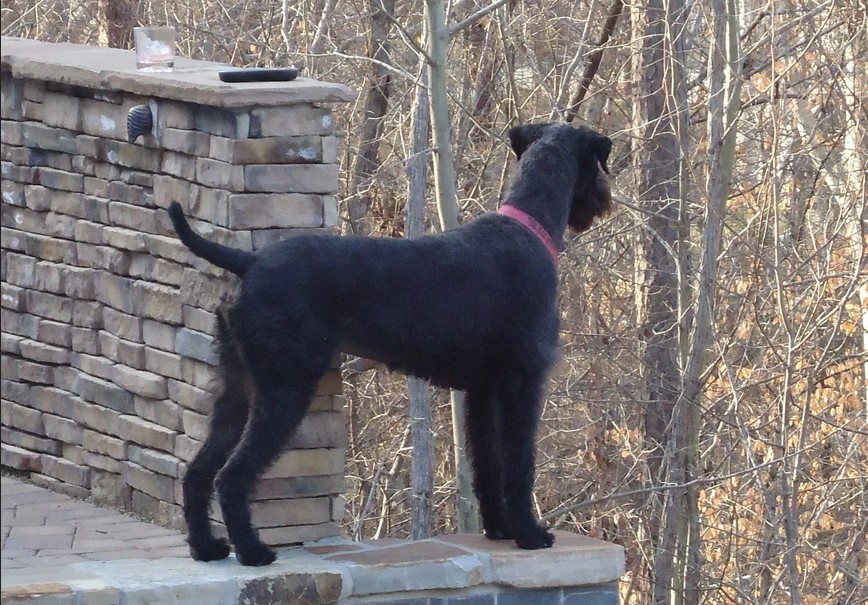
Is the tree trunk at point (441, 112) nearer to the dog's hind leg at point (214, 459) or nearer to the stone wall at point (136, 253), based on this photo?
the stone wall at point (136, 253)

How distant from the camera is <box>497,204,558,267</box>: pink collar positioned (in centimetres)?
421

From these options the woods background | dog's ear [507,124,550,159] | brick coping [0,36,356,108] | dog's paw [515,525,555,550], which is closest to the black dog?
dog's paw [515,525,555,550]

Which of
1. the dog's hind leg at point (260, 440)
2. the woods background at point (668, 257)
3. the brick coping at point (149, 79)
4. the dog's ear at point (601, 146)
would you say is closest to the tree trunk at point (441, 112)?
the woods background at point (668, 257)

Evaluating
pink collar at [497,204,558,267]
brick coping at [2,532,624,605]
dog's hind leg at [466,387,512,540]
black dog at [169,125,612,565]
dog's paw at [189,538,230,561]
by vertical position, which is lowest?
brick coping at [2,532,624,605]

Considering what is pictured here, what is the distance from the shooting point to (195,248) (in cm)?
372

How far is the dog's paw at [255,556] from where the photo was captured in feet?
12.6

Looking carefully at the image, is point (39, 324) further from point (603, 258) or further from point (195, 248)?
point (603, 258)

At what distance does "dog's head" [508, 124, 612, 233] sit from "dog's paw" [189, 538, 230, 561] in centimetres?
176

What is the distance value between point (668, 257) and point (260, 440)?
510 cm

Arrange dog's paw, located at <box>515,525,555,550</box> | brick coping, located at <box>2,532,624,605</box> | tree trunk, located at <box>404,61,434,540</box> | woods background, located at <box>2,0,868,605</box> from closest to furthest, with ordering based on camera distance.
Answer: brick coping, located at <box>2,532,624,605</box>
dog's paw, located at <box>515,525,555,550</box>
woods background, located at <box>2,0,868,605</box>
tree trunk, located at <box>404,61,434,540</box>

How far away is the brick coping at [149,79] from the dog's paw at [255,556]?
4.76 feet

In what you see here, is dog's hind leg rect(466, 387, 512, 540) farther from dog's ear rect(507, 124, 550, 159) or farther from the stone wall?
dog's ear rect(507, 124, 550, 159)

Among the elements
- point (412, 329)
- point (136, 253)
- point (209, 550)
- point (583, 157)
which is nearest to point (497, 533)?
point (412, 329)

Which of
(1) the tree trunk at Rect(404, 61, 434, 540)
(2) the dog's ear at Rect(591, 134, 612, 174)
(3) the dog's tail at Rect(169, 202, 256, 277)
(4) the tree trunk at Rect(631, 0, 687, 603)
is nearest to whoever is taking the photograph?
(3) the dog's tail at Rect(169, 202, 256, 277)
